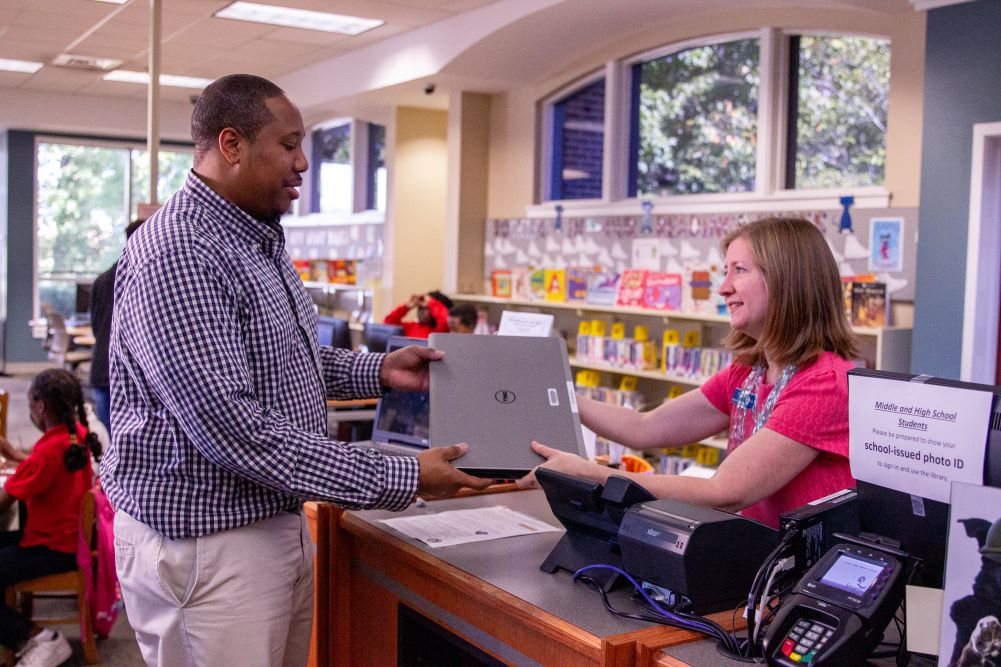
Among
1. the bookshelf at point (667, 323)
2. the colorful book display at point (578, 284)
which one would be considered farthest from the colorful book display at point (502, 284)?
the colorful book display at point (578, 284)

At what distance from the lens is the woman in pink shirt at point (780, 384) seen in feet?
6.98

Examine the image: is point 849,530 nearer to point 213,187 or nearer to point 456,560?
point 456,560

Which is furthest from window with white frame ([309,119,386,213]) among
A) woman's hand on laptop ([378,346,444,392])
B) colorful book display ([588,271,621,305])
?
woman's hand on laptop ([378,346,444,392])

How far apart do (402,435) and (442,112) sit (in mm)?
7228

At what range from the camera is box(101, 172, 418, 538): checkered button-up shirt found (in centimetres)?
181

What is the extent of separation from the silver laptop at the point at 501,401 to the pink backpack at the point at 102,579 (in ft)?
7.75

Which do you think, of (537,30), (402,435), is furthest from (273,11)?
(402,435)

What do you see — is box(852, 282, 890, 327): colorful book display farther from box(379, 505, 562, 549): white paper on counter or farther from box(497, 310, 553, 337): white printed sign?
box(379, 505, 562, 549): white paper on counter

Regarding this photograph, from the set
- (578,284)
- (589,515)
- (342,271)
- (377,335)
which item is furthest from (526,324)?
(342,271)

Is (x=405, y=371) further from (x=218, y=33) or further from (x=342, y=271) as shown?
(x=342, y=271)

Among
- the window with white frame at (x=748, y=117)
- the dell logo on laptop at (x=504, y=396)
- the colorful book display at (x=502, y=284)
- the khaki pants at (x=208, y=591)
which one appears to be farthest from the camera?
the colorful book display at (x=502, y=284)

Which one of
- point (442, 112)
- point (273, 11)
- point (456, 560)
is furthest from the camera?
point (442, 112)

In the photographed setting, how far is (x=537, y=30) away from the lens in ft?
23.8

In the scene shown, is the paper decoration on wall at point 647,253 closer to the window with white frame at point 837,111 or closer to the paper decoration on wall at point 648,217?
the paper decoration on wall at point 648,217
